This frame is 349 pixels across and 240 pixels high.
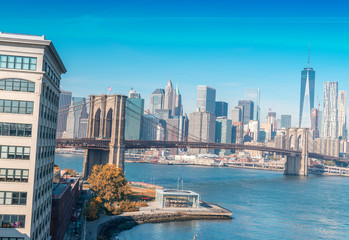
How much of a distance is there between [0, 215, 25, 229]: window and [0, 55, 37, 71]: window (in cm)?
908

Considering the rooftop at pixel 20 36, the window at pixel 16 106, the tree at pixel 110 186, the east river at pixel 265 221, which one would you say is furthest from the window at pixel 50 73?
the tree at pixel 110 186

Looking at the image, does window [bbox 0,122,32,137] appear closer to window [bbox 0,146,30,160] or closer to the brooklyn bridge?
window [bbox 0,146,30,160]

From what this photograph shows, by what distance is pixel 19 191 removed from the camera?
24297 millimetres

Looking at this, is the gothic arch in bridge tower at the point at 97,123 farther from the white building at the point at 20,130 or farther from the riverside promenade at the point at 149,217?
the white building at the point at 20,130

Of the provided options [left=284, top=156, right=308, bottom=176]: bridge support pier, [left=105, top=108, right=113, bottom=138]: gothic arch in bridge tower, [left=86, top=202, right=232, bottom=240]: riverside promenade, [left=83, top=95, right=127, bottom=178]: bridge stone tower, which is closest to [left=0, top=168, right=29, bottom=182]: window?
[left=86, top=202, right=232, bottom=240]: riverside promenade

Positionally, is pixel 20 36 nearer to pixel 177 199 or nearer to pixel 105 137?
pixel 177 199

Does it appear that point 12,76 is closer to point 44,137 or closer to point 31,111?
point 31,111

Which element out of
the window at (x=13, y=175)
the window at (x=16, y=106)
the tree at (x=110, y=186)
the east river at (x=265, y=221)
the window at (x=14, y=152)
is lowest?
the east river at (x=265, y=221)

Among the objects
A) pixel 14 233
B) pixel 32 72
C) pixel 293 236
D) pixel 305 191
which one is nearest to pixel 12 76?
pixel 32 72

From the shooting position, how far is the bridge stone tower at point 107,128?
77375mm

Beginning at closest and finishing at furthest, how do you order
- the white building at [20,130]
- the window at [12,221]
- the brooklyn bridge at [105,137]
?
the window at [12,221] → the white building at [20,130] → the brooklyn bridge at [105,137]

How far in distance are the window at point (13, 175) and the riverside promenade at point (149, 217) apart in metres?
17.8

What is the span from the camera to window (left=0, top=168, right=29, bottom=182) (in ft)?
79.8

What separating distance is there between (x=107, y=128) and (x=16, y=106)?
2372 inches
